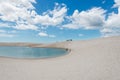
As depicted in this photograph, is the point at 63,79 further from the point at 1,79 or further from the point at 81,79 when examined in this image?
the point at 1,79

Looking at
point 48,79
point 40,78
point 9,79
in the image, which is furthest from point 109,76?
point 9,79

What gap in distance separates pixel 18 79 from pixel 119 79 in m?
7.75

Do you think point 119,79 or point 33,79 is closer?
point 119,79

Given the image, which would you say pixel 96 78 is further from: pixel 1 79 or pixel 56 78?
pixel 1 79

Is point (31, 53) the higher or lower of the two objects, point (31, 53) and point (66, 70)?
the higher

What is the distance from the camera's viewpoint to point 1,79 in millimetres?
10031

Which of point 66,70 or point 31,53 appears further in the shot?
point 31,53

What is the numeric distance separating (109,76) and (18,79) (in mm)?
7264

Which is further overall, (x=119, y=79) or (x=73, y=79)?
(x=73, y=79)

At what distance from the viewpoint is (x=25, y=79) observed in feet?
33.4

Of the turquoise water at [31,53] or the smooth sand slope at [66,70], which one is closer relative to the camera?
the smooth sand slope at [66,70]

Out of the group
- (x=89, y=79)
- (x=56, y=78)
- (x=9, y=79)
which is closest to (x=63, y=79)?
(x=56, y=78)

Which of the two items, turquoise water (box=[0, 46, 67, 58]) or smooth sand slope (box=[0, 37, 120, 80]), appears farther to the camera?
turquoise water (box=[0, 46, 67, 58])

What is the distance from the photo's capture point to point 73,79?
10.1 metres
